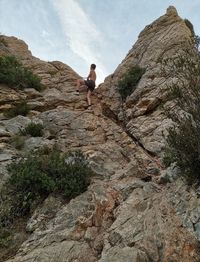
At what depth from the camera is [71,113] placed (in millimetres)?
15977

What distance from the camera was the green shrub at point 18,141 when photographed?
491 inches

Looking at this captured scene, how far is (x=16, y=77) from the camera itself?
18.2 m

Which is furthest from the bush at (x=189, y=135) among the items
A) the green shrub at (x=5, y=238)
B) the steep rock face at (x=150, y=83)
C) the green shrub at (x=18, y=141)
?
the green shrub at (x=18, y=141)

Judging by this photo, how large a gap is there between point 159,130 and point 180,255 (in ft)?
22.1

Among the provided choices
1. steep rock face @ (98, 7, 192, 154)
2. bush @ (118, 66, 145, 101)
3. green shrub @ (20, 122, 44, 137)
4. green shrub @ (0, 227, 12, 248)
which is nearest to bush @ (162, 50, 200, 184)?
steep rock face @ (98, 7, 192, 154)

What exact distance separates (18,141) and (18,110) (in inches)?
123

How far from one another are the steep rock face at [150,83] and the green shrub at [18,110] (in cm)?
386

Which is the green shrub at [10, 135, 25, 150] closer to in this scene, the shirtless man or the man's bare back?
the shirtless man

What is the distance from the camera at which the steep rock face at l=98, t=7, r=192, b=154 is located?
13742 mm

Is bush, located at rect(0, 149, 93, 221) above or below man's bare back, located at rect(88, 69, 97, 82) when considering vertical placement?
below

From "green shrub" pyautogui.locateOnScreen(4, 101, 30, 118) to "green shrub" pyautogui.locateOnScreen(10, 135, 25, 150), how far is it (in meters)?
2.39

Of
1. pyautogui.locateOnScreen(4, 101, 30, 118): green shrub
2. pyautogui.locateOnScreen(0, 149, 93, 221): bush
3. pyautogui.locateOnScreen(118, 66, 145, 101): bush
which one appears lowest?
pyautogui.locateOnScreen(0, 149, 93, 221): bush

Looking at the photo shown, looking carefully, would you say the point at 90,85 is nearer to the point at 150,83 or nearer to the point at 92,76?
the point at 92,76

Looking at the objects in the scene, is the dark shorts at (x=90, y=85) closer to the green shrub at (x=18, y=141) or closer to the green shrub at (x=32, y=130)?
the green shrub at (x=32, y=130)
